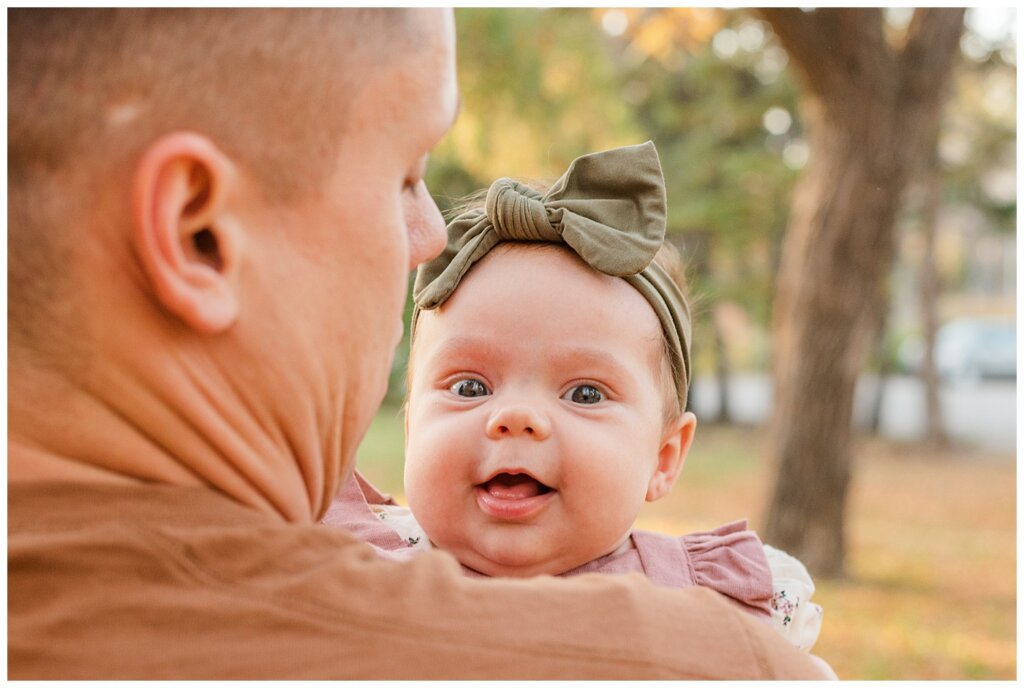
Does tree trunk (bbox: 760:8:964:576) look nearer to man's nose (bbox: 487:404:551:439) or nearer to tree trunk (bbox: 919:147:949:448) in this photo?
man's nose (bbox: 487:404:551:439)

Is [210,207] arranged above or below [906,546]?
below

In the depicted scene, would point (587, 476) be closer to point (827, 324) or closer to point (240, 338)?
point (240, 338)

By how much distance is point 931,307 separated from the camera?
18531mm

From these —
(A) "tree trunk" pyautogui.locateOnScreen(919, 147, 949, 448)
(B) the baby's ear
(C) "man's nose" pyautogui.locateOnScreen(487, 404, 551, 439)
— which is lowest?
(C) "man's nose" pyautogui.locateOnScreen(487, 404, 551, 439)

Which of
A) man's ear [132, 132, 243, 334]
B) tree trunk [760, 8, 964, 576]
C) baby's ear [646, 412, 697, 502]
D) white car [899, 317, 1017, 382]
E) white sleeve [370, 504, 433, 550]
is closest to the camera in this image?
man's ear [132, 132, 243, 334]

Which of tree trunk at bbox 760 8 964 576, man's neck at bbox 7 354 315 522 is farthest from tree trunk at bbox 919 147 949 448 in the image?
man's neck at bbox 7 354 315 522

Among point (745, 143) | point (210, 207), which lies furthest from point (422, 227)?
point (745, 143)

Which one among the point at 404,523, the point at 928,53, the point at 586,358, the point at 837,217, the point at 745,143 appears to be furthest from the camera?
the point at 745,143

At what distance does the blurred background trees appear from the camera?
8055 mm

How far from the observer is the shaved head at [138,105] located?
1110mm

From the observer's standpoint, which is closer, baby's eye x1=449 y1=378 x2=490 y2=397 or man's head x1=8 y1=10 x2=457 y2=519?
man's head x1=8 y1=10 x2=457 y2=519

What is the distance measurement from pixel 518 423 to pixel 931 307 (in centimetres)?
1786

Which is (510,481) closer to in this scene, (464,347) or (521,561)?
(521,561)

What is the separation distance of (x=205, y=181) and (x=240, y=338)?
171 millimetres
